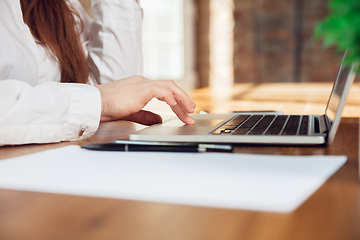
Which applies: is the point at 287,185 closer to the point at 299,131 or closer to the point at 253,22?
the point at 299,131

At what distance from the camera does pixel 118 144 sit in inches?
18.7

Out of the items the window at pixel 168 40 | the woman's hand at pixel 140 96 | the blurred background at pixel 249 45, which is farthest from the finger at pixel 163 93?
the blurred background at pixel 249 45

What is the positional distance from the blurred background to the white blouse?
111 inches

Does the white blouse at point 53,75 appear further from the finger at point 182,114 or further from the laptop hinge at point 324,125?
the laptop hinge at point 324,125

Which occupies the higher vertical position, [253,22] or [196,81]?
[253,22]

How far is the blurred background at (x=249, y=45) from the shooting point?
3992 millimetres

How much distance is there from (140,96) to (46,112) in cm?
15

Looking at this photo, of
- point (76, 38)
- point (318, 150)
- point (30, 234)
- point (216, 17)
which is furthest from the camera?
point (216, 17)

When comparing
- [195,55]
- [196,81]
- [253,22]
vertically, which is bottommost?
[196,81]

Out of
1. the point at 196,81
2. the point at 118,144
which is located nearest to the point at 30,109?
the point at 118,144

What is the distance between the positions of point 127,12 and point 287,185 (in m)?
0.80

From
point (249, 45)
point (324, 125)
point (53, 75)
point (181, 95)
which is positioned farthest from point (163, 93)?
point (249, 45)

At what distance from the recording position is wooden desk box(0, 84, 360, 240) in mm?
222

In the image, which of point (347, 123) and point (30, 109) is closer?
point (30, 109)
